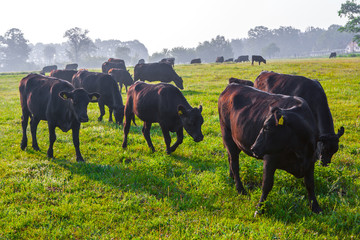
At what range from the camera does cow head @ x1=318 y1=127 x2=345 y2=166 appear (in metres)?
Answer: 5.16

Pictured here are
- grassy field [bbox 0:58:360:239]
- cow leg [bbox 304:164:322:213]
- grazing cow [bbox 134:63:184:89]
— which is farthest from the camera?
grazing cow [bbox 134:63:184:89]

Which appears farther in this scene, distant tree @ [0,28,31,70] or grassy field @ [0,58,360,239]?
distant tree @ [0,28,31,70]

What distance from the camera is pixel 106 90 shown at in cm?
1305

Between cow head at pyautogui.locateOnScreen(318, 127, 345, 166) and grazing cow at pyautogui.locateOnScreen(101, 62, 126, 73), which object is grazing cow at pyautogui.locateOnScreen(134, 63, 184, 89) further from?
cow head at pyautogui.locateOnScreen(318, 127, 345, 166)

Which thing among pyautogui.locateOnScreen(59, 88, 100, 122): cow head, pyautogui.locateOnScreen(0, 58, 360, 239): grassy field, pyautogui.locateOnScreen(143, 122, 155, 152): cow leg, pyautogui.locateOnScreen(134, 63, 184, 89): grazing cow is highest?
pyautogui.locateOnScreen(134, 63, 184, 89): grazing cow

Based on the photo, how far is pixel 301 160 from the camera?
14.0ft

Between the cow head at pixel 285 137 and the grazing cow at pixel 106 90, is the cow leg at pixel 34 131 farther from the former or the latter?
the cow head at pixel 285 137

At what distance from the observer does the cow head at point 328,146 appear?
16.9ft

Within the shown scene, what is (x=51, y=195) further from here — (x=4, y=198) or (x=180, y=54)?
(x=180, y=54)

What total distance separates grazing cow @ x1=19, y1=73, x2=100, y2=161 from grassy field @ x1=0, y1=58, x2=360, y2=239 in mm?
771

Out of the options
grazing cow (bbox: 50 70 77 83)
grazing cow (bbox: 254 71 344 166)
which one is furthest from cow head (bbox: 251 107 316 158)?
grazing cow (bbox: 50 70 77 83)

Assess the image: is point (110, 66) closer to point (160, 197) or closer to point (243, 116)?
point (160, 197)

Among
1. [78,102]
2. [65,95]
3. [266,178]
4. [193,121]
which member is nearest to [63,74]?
[65,95]

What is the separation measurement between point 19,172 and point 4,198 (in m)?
1.37
